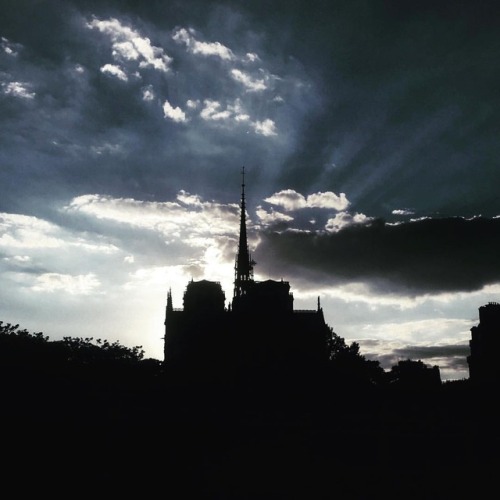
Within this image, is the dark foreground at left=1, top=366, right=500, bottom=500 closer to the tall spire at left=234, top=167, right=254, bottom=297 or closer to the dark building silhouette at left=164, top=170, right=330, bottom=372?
the dark building silhouette at left=164, top=170, right=330, bottom=372

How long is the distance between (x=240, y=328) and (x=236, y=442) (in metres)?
42.6

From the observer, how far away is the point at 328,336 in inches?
3189

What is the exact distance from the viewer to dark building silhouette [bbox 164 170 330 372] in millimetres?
69062

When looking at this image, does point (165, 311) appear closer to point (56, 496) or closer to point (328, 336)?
point (328, 336)

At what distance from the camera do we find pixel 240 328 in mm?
71250

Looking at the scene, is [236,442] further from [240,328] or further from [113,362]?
[240,328]

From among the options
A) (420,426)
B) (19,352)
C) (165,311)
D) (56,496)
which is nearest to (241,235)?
(165,311)

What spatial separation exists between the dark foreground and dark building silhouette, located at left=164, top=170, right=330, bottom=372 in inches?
1269

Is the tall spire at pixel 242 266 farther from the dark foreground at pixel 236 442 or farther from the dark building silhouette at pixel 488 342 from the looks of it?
the dark foreground at pixel 236 442

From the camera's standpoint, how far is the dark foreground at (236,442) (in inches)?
961

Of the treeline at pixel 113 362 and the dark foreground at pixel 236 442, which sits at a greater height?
the treeline at pixel 113 362

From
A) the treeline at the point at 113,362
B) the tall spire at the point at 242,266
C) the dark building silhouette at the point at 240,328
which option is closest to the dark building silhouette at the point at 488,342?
the treeline at the point at 113,362

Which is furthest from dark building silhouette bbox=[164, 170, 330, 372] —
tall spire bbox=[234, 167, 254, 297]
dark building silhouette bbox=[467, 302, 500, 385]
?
dark building silhouette bbox=[467, 302, 500, 385]

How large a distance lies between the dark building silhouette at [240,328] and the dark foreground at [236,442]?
32.2 meters
